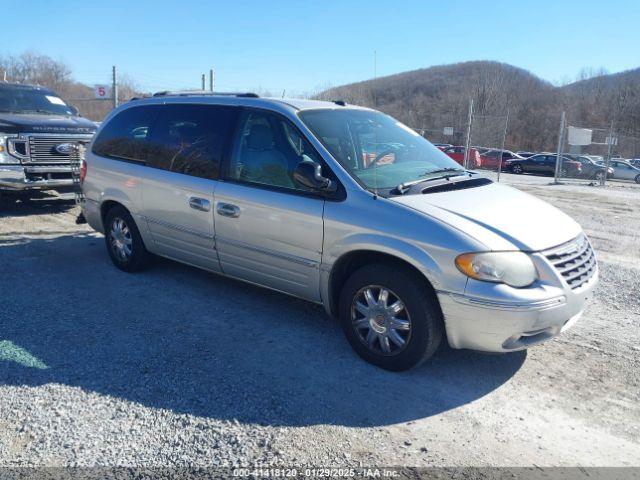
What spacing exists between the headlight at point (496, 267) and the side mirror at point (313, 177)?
1.12m

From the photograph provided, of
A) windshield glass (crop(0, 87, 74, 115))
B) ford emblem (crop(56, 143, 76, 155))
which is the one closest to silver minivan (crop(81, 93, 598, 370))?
ford emblem (crop(56, 143, 76, 155))

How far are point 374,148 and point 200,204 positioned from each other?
1.62 m

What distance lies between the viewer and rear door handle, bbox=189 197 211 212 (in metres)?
4.76

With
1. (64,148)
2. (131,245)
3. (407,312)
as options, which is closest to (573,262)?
(407,312)

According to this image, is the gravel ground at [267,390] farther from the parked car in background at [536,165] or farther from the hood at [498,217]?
the parked car in background at [536,165]

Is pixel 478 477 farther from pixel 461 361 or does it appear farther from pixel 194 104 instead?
pixel 194 104

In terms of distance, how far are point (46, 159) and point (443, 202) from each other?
7064 mm

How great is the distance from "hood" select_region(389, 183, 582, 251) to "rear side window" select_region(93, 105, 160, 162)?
3.00m

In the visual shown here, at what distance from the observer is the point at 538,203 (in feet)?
14.1

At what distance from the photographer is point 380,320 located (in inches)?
149

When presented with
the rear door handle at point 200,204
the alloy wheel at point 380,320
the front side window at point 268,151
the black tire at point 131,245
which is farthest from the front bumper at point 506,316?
the black tire at point 131,245

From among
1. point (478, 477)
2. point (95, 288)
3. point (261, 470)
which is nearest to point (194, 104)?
point (95, 288)

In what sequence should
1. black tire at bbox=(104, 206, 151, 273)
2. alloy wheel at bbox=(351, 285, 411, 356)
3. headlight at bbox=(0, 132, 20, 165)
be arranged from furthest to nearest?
1. headlight at bbox=(0, 132, 20, 165)
2. black tire at bbox=(104, 206, 151, 273)
3. alloy wheel at bbox=(351, 285, 411, 356)

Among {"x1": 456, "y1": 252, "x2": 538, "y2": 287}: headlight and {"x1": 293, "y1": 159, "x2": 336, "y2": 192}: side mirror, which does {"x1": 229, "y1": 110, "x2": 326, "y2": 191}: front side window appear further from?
{"x1": 456, "y1": 252, "x2": 538, "y2": 287}: headlight
